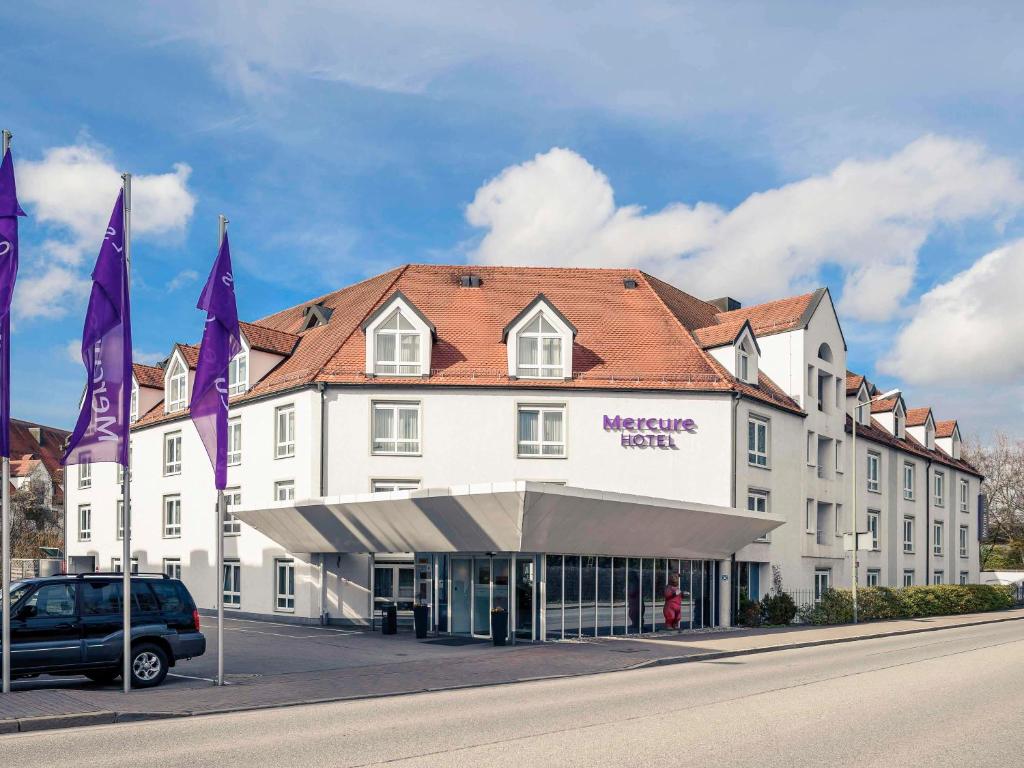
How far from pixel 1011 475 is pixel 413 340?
6845 centimetres

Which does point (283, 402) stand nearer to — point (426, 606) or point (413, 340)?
point (413, 340)

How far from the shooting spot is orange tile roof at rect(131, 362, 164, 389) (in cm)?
4599

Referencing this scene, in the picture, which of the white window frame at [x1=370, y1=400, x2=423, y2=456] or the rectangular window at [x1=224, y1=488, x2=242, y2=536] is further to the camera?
the rectangular window at [x1=224, y1=488, x2=242, y2=536]

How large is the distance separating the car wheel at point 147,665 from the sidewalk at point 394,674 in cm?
27

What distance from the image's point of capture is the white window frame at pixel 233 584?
37.2 metres

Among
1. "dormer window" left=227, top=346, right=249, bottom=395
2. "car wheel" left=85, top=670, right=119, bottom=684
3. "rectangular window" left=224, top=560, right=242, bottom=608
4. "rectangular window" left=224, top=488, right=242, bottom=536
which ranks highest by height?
"dormer window" left=227, top=346, right=249, bottom=395

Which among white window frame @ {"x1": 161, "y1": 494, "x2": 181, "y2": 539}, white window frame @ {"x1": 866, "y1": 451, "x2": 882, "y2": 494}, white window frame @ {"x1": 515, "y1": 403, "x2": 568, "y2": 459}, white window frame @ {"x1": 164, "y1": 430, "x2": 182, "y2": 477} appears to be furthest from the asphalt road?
white window frame @ {"x1": 866, "y1": 451, "x2": 882, "y2": 494}

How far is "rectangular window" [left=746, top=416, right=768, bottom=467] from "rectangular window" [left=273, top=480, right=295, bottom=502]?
15421 millimetres

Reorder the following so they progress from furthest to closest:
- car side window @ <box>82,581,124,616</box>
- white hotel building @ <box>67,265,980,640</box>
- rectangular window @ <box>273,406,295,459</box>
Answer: rectangular window @ <box>273,406,295,459</box>, white hotel building @ <box>67,265,980,640</box>, car side window @ <box>82,581,124,616</box>

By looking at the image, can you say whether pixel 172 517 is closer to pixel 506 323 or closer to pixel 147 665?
pixel 506 323

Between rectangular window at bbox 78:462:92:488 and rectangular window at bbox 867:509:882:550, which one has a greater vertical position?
rectangular window at bbox 78:462:92:488

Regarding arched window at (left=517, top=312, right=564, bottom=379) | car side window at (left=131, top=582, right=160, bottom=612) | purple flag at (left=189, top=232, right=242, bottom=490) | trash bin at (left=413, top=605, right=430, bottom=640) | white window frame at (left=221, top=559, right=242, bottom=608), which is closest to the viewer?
car side window at (left=131, top=582, right=160, bottom=612)

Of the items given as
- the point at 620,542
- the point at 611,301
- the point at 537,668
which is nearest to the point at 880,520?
the point at 611,301

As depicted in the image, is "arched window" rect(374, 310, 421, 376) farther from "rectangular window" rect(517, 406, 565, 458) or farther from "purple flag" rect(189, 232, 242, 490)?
"purple flag" rect(189, 232, 242, 490)
